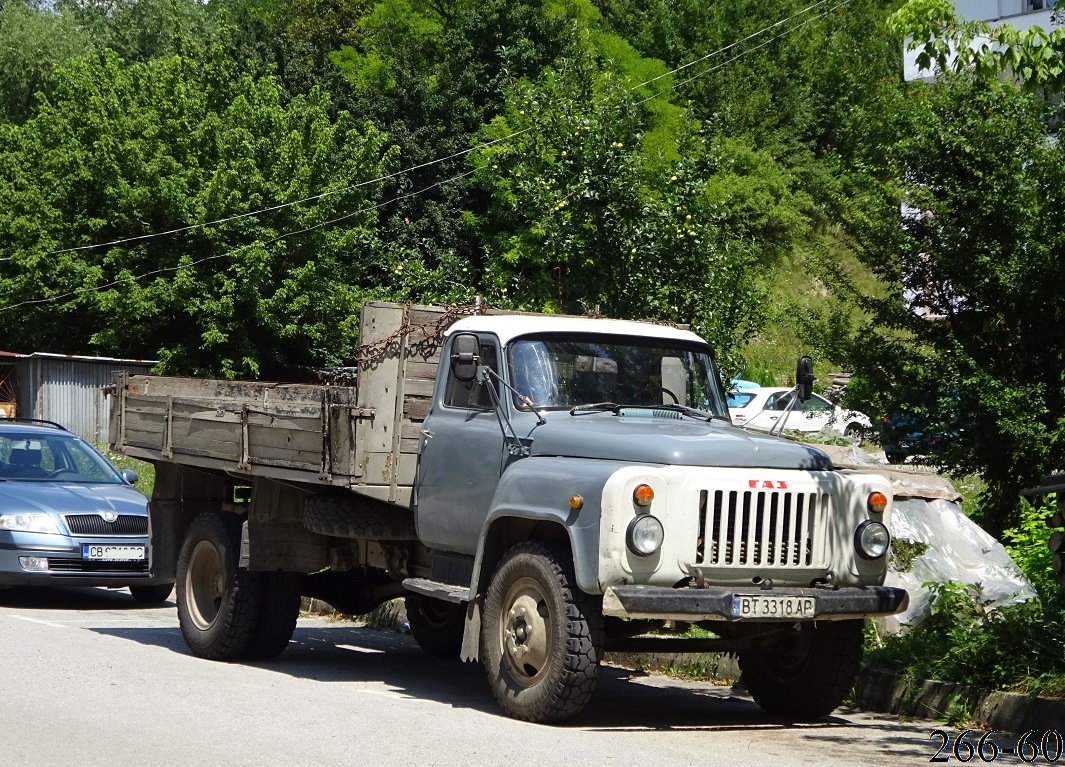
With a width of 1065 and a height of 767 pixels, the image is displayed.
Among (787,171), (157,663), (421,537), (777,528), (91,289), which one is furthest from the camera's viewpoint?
(787,171)

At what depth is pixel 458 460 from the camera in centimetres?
893

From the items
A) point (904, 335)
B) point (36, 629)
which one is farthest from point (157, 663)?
point (904, 335)

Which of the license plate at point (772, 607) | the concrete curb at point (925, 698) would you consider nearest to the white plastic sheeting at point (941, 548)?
the concrete curb at point (925, 698)

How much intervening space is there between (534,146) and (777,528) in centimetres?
1056

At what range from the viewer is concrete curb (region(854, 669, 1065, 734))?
7.90m

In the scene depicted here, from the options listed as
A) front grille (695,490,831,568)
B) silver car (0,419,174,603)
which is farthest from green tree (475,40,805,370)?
front grille (695,490,831,568)

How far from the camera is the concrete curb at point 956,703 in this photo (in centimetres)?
790

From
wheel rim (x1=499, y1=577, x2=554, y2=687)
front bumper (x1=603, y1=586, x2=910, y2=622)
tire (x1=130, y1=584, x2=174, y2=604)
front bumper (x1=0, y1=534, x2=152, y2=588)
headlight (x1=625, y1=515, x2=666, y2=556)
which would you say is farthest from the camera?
tire (x1=130, y1=584, x2=174, y2=604)

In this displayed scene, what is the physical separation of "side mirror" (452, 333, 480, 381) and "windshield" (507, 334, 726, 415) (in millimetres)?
236

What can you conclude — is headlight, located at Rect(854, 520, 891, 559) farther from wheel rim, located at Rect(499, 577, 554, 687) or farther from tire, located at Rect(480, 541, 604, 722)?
wheel rim, located at Rect(499, 577, 554, 687)

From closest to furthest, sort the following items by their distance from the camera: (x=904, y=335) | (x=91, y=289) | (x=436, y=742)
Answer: (x=436, y=742)
(x=904, y=335)
(x=91, y=289)

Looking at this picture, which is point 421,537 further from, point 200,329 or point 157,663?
point 200,329

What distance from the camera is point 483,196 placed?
41031 millimetres

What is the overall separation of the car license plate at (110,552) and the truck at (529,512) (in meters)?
2.30
